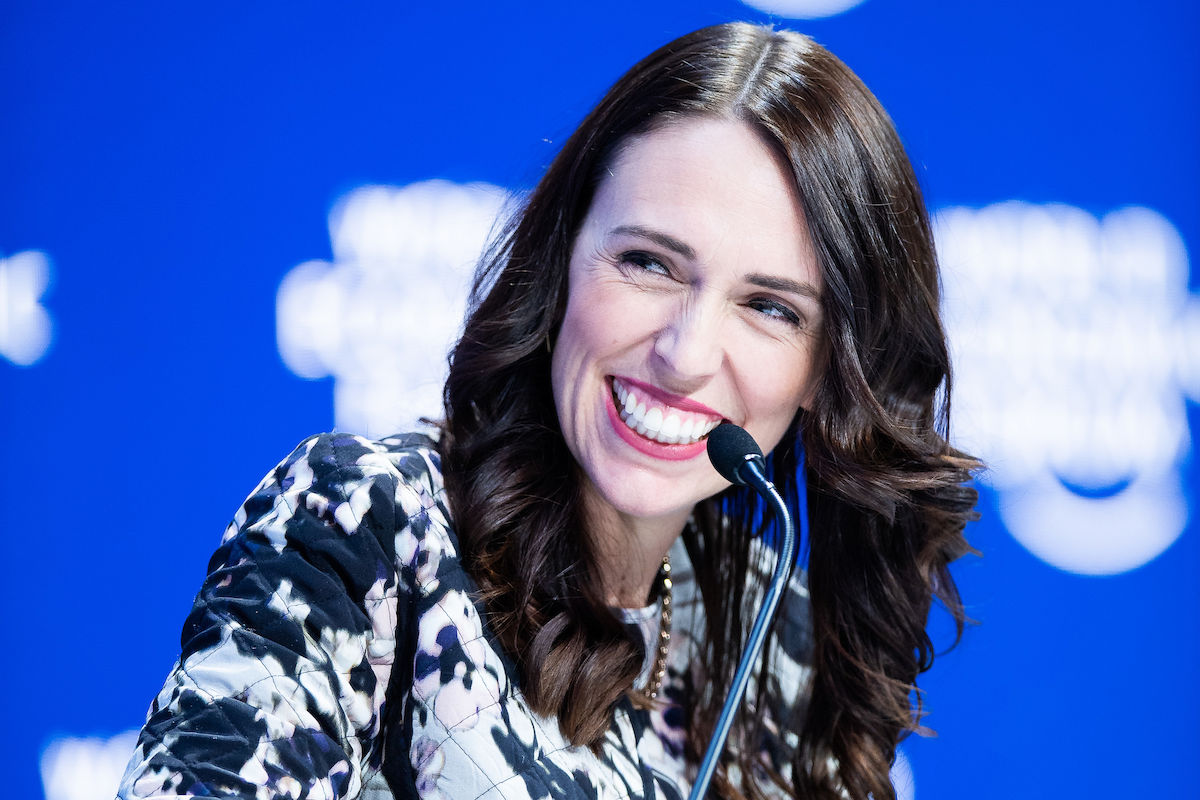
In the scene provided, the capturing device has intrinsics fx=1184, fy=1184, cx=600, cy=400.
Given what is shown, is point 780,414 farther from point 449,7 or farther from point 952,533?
point 449,7

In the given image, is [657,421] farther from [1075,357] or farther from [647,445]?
[1075,357]

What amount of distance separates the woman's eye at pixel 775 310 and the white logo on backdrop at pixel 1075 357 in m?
0.85

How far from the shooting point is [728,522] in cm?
146

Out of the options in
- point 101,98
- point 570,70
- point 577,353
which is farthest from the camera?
point 570,70

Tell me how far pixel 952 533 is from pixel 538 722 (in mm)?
629

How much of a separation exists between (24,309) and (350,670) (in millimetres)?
1070

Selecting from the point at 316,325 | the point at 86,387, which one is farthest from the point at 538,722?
the point at 86,387

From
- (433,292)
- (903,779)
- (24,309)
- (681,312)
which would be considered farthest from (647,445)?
(24,309)

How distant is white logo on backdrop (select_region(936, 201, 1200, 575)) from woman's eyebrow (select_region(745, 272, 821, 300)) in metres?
0.86

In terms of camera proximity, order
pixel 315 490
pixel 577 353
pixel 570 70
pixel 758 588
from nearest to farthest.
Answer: pixel 315 490 < pixel 577 353 < pixel 758 588 < pixel 570 70

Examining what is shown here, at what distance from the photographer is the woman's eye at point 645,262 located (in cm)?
114

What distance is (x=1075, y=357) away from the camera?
1.95 meters

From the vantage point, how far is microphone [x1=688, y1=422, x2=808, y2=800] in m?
0.76

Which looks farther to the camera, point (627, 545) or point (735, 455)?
point (627, 545)
